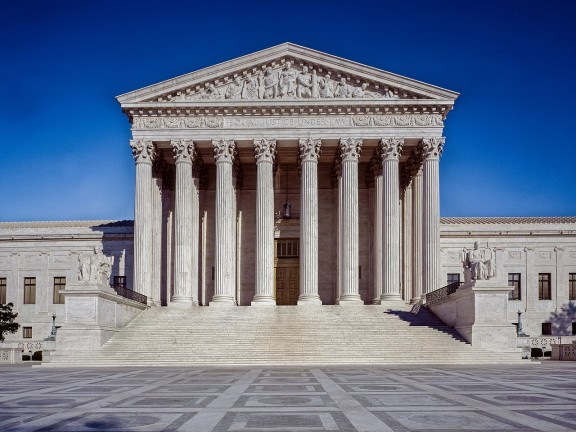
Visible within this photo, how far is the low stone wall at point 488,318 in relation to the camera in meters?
33.4

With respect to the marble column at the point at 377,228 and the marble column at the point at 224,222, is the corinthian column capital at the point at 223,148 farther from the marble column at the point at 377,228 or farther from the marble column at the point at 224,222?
the marble column at the point at 377,228

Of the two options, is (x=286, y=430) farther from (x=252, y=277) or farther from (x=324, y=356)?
(x=252, y=277)

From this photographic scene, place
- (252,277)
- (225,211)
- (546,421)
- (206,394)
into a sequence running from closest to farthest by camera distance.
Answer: (546,421)
(206,394)
(225,211)
(252,277)

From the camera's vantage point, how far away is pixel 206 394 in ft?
51.5

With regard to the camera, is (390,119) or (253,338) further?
(390,119)

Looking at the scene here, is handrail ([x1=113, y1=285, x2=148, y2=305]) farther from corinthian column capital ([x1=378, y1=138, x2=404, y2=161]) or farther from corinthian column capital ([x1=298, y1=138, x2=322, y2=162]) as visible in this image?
corinthian column capital ([x1=378, y1=138, x2=404, y2=161])

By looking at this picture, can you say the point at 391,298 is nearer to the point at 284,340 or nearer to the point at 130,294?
the point at 284,340

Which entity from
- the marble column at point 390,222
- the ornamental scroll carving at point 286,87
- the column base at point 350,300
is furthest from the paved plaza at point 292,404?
the ornamental scroll carving at point 286,87

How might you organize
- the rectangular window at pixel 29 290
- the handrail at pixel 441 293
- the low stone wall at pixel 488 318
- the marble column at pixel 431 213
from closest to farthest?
the low stone wall at pixel 488 318
the handrail at pixel 441 293
the marble column at pixel 431 213
the rectangular window at pixel 29 290

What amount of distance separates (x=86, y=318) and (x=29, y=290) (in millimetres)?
26307

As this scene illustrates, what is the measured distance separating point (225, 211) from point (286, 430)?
35770 millimetres

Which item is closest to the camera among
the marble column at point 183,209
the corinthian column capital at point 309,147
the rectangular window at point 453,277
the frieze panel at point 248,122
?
the marble column at point 183,209

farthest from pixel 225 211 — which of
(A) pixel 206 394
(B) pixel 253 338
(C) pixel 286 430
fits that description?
(C) pixel 286 430

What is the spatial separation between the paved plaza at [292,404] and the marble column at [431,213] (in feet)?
78.4
